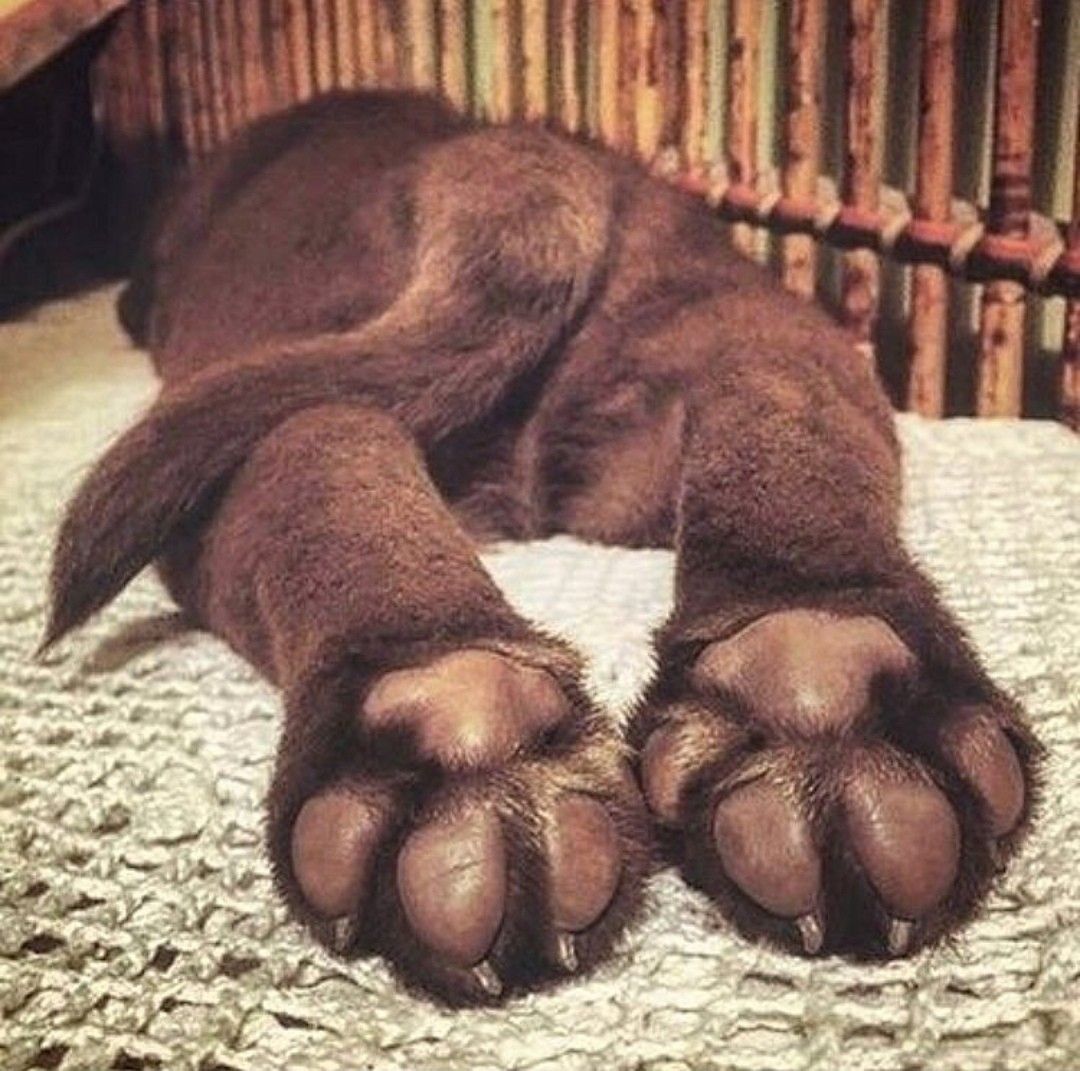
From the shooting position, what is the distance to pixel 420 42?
6.17ft

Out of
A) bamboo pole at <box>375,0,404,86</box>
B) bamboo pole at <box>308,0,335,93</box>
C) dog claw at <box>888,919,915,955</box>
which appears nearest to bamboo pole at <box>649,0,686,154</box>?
bamboo pole at <box>375,0,404,86</box>

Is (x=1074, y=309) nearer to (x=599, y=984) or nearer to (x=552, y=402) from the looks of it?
(x=552, y=402)

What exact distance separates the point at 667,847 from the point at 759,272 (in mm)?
660

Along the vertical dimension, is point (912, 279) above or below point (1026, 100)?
below

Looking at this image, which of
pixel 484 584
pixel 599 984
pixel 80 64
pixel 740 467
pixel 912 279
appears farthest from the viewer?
pixel 80 64

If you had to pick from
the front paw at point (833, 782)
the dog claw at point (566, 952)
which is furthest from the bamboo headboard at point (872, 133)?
the dog claw at point (566, 952)

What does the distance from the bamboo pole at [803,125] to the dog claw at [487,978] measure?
913mm

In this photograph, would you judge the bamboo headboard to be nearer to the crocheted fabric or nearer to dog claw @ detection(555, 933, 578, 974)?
the crocheted fabric

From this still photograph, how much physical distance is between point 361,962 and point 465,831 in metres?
0.10

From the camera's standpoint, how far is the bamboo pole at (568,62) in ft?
5.48

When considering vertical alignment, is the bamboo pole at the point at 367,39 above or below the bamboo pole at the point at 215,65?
above

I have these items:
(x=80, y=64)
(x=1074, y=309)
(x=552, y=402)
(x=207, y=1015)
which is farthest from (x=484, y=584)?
(x=80, y=64)

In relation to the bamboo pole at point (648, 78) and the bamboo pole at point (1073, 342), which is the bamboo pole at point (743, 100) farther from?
the bamboo pole at point (1073, 342)

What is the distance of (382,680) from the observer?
66cm
